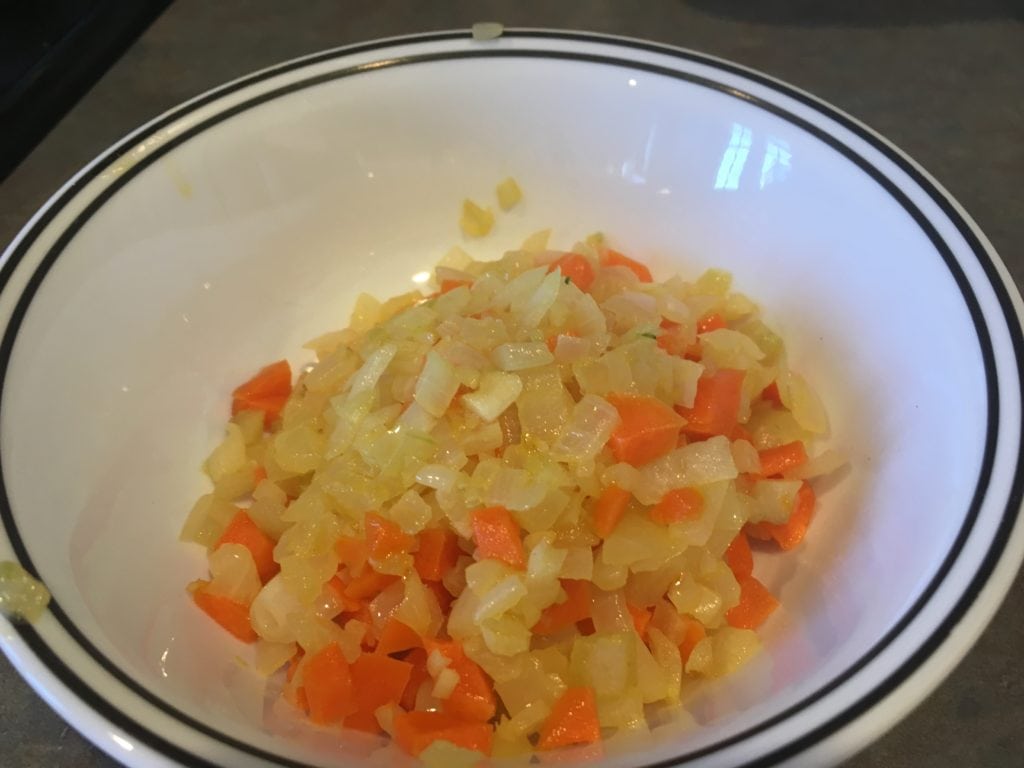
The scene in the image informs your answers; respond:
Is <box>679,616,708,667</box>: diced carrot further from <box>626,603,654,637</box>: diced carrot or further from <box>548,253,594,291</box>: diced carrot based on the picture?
<box>548,253,594,291</box>: diced carrot

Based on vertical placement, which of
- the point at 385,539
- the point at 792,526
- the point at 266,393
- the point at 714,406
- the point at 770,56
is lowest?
the point at 385,539

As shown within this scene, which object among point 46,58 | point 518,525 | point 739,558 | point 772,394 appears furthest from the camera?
point 46,58

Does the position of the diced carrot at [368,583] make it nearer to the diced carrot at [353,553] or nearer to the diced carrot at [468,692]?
the diced carrot at [353,553]

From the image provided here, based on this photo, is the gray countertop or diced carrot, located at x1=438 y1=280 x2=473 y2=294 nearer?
diced carrot, located at x1=438 y1=280 x2=473 y2=294

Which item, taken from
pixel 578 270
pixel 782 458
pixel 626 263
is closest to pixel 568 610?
pixel 782 458

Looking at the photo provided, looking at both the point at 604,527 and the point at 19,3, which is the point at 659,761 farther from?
the point at 19,3

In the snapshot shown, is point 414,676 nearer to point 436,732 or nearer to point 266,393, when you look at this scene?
point 436,732

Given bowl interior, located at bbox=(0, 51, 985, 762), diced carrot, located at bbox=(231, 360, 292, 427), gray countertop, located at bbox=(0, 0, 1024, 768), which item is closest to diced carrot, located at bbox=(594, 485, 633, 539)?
bowl interior, located at bbox=(0, 51, 985, 762)
